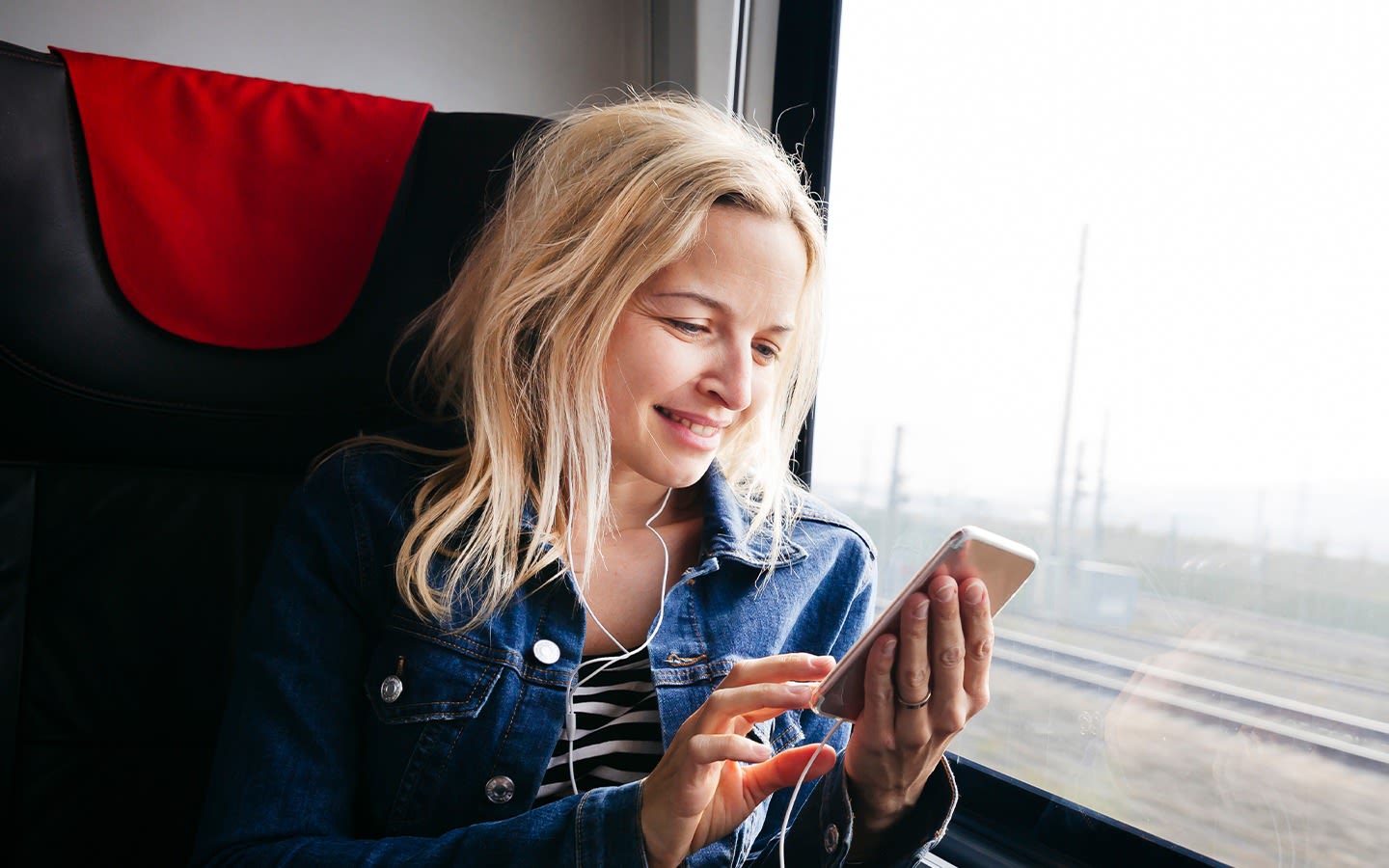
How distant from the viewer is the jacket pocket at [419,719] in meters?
0.88

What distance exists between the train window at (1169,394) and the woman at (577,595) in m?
0.25

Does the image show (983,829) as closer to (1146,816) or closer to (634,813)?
(1146,816)

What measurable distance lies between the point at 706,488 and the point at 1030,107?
0.60 meters

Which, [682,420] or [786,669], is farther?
[682,420]

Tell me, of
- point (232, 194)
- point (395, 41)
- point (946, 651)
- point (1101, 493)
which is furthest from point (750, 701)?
point (395, 41)

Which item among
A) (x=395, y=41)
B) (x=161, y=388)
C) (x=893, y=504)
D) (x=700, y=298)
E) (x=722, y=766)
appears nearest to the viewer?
(x=722, y=766)

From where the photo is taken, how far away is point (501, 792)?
88 centimetres

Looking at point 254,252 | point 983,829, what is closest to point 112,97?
point 254,252

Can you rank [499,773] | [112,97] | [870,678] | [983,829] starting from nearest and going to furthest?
1. [870,678]
2. [499,773]
3. [112,97]
4. [983,829]

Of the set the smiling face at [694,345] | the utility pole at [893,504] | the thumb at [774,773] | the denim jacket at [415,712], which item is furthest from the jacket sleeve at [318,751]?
the utility pole at [893,504]

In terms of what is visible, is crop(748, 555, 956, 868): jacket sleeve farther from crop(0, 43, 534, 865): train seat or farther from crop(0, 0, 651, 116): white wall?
crop(0, 0, 651, 116): white wall

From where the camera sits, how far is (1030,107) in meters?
1.12

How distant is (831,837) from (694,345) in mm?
479

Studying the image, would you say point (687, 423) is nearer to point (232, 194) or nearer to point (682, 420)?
point (682, 420)
